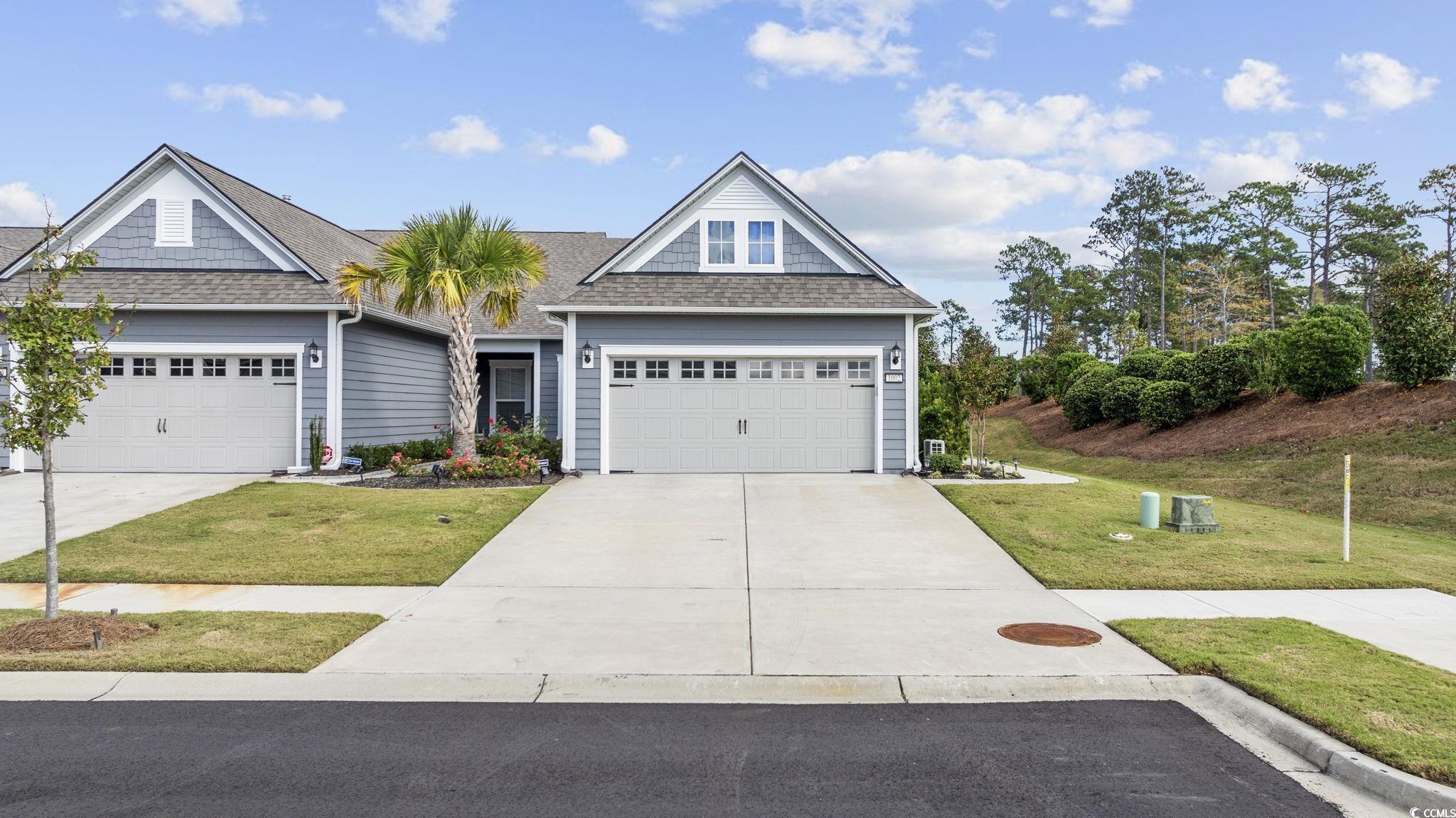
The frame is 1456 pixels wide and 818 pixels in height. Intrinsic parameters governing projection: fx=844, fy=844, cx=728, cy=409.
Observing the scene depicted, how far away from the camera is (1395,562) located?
35.0 feet

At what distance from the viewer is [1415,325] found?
61.6ft

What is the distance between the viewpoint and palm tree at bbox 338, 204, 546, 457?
51.2 ft

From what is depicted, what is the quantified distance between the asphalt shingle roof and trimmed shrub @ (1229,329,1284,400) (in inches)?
482

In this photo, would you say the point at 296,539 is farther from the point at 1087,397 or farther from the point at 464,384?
the point at 1087,397

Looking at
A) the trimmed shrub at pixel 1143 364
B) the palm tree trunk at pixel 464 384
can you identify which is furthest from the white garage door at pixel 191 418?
the trimmed shrub at pixel 1143 364

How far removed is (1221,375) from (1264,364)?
1.29 meters

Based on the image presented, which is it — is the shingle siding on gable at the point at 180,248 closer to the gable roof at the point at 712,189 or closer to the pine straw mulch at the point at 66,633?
the gable roof at the point at 712,189

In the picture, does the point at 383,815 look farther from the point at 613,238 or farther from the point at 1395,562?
the point at 613,238

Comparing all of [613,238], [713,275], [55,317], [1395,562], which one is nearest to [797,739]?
[55,317]

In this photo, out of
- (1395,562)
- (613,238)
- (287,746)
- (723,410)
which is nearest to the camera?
(287,746)

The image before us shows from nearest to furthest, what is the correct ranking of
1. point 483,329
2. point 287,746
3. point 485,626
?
point 287,746
point 485,626
point 483,329

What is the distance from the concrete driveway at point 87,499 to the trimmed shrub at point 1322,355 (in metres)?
23.8

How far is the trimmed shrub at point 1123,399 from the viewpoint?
91.4ft

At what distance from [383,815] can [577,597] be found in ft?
14.6
